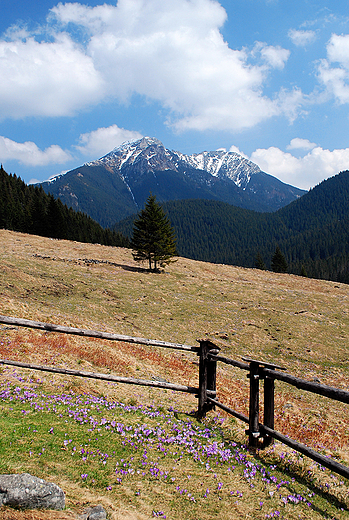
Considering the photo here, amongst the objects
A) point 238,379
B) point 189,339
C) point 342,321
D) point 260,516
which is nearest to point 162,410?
point 260,516

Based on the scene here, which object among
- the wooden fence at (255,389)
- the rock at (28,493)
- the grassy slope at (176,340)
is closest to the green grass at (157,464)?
the grassy slope at (176,340)

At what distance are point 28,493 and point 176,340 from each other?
52.6 feet

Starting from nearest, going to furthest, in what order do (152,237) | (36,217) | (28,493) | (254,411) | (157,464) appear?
(28,493) → (157,464) → (254,411) → (152,237) → (36,217)

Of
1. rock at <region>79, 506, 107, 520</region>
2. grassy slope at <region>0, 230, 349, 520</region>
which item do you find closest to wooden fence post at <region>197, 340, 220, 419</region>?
grassy slope at <region>0, 230, 349, 520</region>

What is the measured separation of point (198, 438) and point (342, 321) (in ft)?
85.5

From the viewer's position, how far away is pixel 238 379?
1532cm

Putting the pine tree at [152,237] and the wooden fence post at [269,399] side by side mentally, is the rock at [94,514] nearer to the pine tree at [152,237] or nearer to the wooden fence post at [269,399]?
the wooden fence post at [269,399]

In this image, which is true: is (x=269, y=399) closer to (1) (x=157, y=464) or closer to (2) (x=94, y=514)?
(1) (x=157, y=464)

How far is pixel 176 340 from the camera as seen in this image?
19.7m

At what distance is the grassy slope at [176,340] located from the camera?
16.4 feet

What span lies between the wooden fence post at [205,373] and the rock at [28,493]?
4681 mm

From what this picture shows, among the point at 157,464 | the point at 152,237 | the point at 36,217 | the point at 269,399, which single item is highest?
the point at 36,217

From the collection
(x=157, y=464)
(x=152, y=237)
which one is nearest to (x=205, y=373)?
(x=157, y=464)

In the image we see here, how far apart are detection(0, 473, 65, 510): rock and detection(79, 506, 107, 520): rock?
1.13 feet
